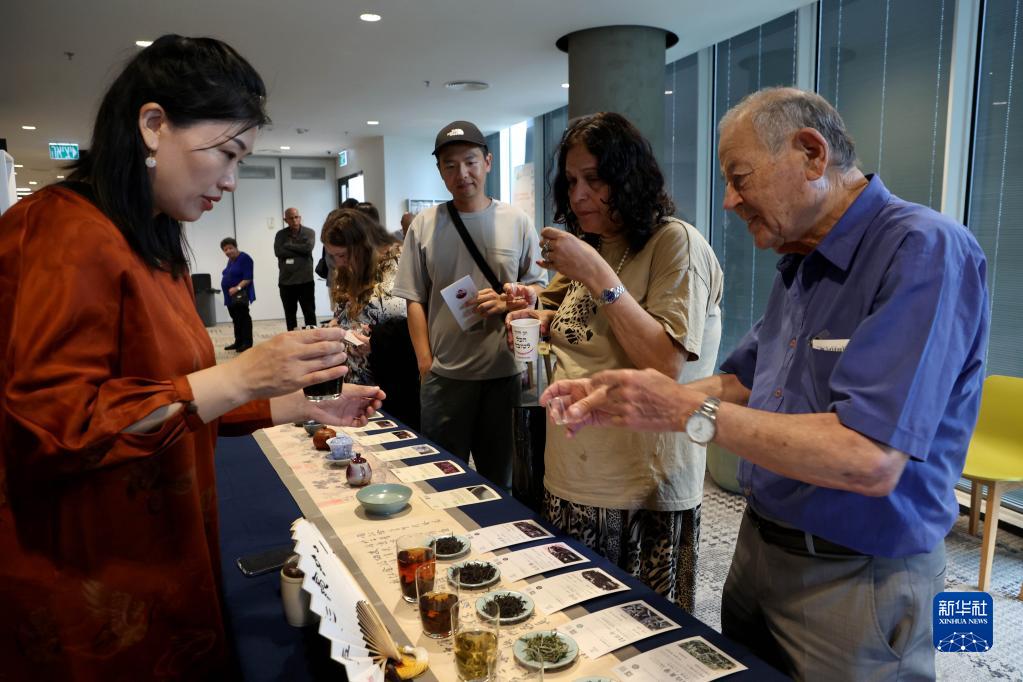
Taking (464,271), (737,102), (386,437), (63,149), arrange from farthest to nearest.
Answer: (63,149), (737,102), (464,271), (386,437)

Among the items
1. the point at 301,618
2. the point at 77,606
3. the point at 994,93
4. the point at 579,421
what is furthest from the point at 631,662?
the point at 994,93

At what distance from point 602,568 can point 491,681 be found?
408 mm

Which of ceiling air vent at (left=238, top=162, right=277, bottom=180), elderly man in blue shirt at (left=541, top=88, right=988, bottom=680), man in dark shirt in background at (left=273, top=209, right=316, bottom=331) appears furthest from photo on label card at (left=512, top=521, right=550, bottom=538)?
ceiling air vent at (left=238, top=162, right=277, bottom=180)

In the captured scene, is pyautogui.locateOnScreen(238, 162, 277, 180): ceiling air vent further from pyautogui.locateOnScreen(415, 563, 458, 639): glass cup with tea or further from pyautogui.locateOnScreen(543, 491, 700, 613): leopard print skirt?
pyautogui.locateOnScreen(415, 563, 458, 639): glass cup with tea

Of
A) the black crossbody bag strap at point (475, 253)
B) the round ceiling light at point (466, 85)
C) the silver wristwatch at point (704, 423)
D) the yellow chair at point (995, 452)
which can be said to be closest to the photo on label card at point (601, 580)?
the silver wristwatch at point (704, 423)

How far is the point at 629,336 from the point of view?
157 centimetres

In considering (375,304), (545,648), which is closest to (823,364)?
(545,648)

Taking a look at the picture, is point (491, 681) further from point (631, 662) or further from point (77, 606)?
point (77, 606)

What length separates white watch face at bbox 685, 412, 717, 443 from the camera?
101 cm

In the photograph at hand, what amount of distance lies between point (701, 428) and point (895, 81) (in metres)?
3.90

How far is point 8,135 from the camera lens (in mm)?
9578

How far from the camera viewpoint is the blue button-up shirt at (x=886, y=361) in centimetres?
92

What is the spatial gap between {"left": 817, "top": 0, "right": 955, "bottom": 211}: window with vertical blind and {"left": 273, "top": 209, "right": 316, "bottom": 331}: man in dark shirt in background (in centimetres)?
656

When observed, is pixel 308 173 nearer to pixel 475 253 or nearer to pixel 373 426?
pixel 475 253
